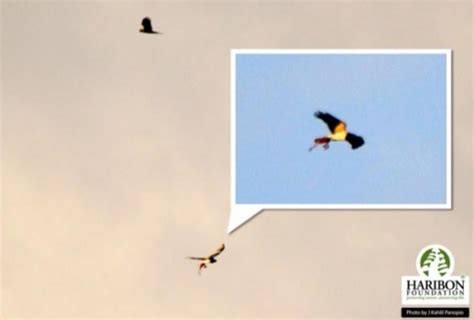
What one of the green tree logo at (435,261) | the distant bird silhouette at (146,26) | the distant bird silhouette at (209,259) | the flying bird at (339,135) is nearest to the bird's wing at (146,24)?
the distant bird silhouette at (146,26)

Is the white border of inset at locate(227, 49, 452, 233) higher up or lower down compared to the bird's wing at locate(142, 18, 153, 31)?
lower down

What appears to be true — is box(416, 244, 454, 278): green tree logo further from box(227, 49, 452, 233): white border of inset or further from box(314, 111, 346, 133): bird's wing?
box(314, 111, 346, 133): bird's wing

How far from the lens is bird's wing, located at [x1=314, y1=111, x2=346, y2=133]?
7.97ft

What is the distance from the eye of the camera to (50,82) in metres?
2.46

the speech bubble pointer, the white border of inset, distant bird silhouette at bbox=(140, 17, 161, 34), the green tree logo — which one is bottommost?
the green tree logo

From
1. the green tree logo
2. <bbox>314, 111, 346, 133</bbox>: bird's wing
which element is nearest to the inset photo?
<bbox>314, 111, 346, 133</bbox>: bird's wing

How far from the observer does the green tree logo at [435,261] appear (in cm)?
244

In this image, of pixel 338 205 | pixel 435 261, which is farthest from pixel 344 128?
pixel 435 261

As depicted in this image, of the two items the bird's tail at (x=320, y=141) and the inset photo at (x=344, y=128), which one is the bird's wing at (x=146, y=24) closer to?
the inset photo at (x=344, y=128)

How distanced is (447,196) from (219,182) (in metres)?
0.79

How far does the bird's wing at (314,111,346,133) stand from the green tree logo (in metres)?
0.51

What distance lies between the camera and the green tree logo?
96.0 inches

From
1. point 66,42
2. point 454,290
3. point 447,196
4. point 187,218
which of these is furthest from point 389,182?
point 66,42

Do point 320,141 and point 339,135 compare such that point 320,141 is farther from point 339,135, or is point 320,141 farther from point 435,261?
point 435,261
